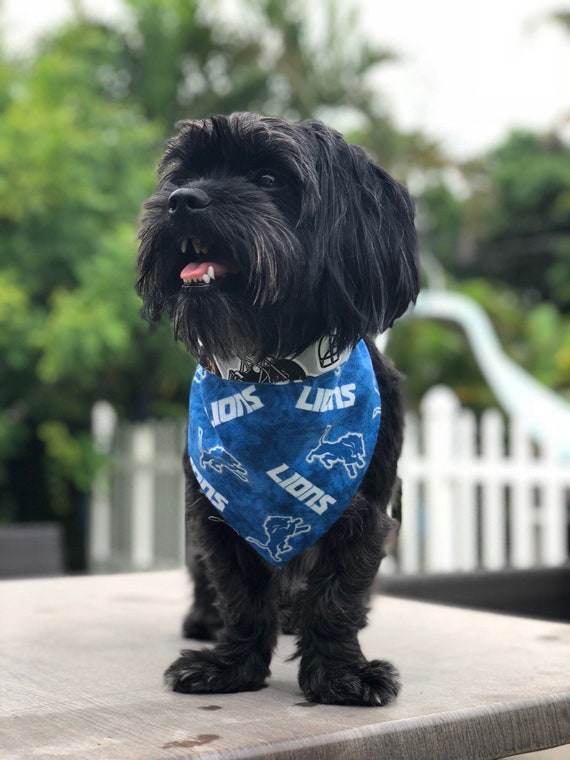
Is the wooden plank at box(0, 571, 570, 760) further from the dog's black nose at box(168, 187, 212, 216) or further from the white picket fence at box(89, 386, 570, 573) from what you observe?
the white picket fence at box(89, 386, 570, 573)

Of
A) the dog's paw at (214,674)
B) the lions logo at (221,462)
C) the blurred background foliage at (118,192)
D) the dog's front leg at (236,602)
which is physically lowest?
the dog's paw at (214,674)

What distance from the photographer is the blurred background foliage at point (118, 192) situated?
665 cm

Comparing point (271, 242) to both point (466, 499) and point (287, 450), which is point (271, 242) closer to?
point (287, 450)

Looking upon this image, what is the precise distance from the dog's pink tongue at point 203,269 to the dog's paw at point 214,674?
0.66 m

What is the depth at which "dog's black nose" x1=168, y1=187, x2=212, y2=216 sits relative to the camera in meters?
1.43

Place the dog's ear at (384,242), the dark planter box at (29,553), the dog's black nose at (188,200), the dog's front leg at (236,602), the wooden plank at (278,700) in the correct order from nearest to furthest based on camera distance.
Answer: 1. the wooden plank at (278,700)
2. the dog's black nose at (188,200)
3. the dog's ear at (384,242)
4. the dog's front leg at (236,602)
5. the dark planter box at (29,553)

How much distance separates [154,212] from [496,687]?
941 millimetres

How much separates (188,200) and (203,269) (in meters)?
0.11

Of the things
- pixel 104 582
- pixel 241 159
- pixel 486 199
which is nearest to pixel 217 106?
pixel 486 199

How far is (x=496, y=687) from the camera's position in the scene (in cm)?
161

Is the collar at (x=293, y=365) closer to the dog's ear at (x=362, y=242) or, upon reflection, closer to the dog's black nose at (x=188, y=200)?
the dog's ear at (x=362, y=242)

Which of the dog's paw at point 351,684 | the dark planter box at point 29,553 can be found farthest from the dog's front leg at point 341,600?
the dark planter box at point 29,553

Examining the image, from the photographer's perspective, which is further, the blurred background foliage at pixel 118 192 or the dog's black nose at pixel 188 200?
the blurred background foliage at pixel 118 192

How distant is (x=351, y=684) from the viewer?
1531 mm
